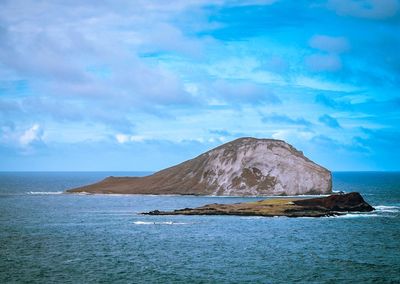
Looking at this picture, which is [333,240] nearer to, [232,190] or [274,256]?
[274,256]

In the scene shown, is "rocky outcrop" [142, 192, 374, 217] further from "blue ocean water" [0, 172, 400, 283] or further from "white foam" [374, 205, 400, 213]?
"blue ocean water" [0, 172, 400, 283]

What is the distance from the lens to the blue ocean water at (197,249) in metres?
65.1

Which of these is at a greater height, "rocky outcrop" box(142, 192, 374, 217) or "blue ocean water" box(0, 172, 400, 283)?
"rocky outcrop" box(142, 192, 374, 217)

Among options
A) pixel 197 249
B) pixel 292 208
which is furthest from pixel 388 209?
pixel 197 249

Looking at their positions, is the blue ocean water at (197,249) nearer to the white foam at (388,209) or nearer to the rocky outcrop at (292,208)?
the rocky outcrop at (292,208)

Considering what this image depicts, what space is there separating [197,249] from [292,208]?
53712mm

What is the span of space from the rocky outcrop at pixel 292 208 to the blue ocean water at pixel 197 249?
4267 mm

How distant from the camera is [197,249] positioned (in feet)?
274

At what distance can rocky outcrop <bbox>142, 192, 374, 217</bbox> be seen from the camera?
128 meters

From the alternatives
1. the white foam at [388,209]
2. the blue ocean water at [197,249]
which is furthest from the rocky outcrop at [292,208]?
the blue ocean water at [197,249]

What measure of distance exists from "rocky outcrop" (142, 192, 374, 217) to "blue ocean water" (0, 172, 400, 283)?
14.0 ft

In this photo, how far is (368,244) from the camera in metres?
88.8

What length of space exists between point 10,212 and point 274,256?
80939 millimetres

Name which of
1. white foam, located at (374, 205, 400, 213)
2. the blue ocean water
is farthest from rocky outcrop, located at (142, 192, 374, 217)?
the blue ocean water
